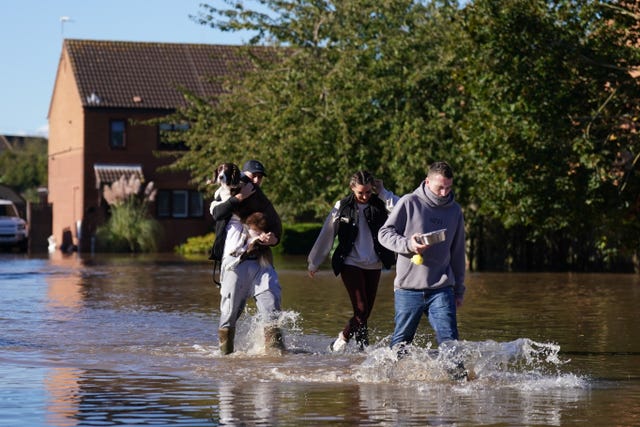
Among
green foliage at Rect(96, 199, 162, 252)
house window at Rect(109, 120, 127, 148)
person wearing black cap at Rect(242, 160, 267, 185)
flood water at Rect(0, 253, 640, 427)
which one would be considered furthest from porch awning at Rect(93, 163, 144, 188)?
person wearing black cap at Rect(242, 160, 267, 185)

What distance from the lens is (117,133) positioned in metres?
58.7

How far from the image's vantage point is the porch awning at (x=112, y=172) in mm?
57312

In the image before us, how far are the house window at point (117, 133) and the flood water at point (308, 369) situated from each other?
36.2 m

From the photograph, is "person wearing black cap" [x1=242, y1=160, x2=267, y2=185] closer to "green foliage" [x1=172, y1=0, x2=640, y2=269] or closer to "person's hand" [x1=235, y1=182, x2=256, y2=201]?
"person's hand" [x1=235, y1=182, x2=256, y2=201]

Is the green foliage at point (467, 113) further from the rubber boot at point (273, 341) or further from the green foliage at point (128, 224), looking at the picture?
the rubber boot at point (273, 341)

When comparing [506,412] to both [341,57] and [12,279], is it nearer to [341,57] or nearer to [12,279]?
[12,279]

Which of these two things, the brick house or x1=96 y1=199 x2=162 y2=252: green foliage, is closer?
x1=96 y1=199 x2=162 y2=252: green foliage

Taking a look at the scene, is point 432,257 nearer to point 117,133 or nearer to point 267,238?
point 267,238

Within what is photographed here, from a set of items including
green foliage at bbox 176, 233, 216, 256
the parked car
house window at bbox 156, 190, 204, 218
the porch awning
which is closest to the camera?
the parked car

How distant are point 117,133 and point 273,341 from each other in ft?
151

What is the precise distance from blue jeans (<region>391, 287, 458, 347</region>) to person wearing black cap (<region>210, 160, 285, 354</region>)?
2.06 m

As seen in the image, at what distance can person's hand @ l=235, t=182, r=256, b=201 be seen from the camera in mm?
13219

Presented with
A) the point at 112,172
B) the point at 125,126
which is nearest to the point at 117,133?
the point at 125,126

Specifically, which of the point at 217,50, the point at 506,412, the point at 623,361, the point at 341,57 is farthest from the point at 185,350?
the point at 217,50
